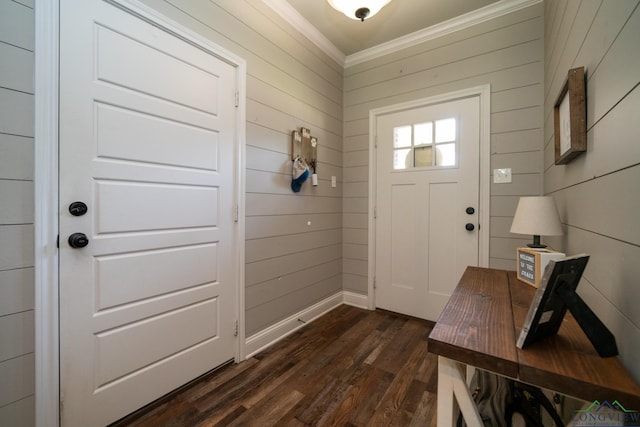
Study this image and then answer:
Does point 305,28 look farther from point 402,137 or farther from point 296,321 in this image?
point 296,321

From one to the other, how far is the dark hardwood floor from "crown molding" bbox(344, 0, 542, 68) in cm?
271

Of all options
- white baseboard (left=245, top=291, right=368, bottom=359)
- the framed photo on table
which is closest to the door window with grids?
the framed photo on table

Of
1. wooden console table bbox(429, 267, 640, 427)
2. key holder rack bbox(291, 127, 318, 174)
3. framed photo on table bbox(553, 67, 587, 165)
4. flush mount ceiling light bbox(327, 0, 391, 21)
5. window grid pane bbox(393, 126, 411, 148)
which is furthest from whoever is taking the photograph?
window grid pane bbox(393, 126, 411, 148)


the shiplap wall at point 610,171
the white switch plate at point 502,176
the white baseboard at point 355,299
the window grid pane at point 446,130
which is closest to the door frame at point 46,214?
the shiplap wall at point 610,171

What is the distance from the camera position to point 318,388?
5.24 ft

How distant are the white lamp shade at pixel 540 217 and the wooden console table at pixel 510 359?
43cm

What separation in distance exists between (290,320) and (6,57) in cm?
221

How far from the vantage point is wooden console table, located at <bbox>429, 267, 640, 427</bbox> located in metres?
0.56

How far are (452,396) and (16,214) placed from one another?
1701 millimetres

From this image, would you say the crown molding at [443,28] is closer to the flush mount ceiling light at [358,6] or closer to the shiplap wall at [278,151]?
the shiplap wall at [278,151]

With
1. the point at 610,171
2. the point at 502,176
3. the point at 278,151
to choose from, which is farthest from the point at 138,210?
the point at 502,176

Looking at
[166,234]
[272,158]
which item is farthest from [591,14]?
[166,234]

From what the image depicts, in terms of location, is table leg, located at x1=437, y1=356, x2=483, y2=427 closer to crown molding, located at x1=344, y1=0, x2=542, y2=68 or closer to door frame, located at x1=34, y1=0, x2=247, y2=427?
door frame, located at x1=34, y1=0, x2=247, y2=427

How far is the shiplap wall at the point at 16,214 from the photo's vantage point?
3.35 feet
